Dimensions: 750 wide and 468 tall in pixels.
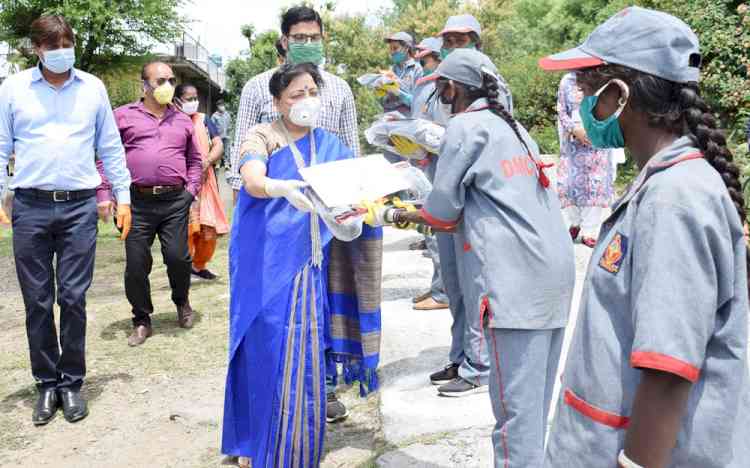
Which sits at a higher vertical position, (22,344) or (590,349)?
(590,349)

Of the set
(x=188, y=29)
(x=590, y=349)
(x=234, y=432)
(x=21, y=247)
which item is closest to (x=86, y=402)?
(x=21, y=247)

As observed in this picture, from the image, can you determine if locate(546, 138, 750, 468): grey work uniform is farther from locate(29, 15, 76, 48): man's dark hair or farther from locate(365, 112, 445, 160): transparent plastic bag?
locate(29, 15, 76, 48): man's dark hair

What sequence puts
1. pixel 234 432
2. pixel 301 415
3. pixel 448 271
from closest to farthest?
1. pixel 301 415
2. pixel 234 432
3. pixel 448 271

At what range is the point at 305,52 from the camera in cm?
408

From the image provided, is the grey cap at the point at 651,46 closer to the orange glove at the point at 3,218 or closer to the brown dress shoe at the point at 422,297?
the orange glove at the point at 3,218

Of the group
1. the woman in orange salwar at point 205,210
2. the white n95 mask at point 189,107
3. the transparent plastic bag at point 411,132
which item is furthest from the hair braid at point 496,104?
the white n95 mask at point 189,107

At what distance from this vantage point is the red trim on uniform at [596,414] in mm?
1469

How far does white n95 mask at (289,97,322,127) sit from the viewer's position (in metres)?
3.37

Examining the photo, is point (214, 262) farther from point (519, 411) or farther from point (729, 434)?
point (729, 434)

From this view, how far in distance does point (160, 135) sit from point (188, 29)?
22.6m

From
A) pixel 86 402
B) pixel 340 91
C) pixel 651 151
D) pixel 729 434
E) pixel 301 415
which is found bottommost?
pixel 86 402

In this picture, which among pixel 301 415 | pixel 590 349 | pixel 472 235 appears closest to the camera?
pixel 590 349

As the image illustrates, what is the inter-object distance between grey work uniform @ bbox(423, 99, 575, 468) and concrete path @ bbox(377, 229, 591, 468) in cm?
80

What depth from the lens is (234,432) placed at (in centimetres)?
347
